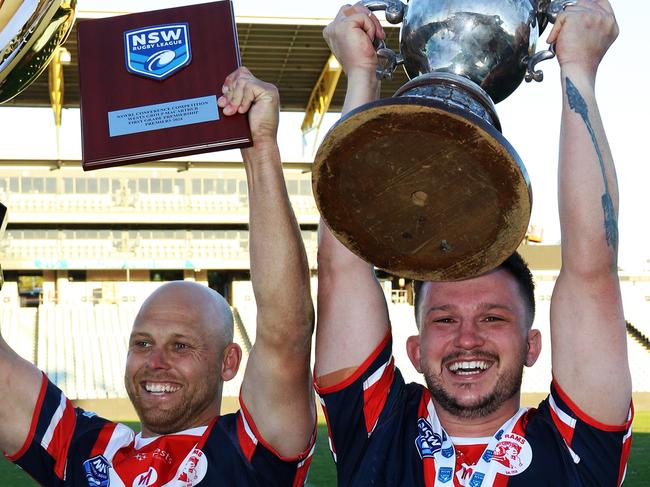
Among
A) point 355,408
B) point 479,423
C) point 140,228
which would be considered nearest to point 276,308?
point 355,408

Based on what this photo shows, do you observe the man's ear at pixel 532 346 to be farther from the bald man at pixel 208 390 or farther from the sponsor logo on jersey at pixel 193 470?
the sponsor logo on jersey at pixel 193 470

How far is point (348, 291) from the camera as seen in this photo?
206cm

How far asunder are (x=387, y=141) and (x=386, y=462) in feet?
2.53

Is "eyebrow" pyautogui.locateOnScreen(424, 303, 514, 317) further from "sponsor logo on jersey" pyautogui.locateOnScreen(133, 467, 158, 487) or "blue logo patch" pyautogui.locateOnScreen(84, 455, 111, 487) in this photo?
"blue logo patch" pyautogui.locateOnScreen(84, 455, 111, 487)

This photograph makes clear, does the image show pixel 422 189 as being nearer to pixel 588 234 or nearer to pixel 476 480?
pixel 588 234

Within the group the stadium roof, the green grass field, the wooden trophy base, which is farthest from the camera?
the stadium roof

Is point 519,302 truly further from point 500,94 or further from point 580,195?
point 500,94

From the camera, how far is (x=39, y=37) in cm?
187

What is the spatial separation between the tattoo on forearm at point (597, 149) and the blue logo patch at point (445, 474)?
1.80ft

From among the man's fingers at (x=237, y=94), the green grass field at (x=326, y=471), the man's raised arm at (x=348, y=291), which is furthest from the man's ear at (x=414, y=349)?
the green grass field at (x=326, y=471)

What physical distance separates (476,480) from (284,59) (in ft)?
80.3

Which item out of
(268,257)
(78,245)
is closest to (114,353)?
(78,245)

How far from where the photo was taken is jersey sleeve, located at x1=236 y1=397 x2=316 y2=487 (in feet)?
6.72

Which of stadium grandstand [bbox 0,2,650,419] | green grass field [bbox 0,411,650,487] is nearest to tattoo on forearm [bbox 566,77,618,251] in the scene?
green grass field [bbox 0,411,650,487]
